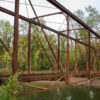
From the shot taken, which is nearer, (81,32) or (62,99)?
(62,99)

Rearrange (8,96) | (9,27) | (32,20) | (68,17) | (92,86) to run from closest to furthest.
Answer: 1. (8,96)
2. (68,17)
3. (32,20)
4. (92,86)
5. (9,27)

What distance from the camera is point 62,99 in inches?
439

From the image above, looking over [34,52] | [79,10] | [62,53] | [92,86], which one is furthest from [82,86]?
[79,10]

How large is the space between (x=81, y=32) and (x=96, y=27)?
3963 millimetres

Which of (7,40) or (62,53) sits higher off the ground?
(7,40)

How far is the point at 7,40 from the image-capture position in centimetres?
2038

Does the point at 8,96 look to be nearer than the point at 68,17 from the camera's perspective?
Yes

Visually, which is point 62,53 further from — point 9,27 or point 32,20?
point 32,20

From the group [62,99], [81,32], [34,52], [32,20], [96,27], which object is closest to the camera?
[32,20]

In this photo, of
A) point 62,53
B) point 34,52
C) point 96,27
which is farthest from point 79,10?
point 34,52

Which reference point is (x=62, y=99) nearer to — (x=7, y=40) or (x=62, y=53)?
(x=62, y=53)

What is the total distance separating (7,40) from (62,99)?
1264cm

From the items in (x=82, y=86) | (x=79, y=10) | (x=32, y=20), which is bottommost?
(x=82, y=86)

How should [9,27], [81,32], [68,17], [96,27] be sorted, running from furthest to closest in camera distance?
1. [96,27]
2. [81,32]
3. [9,27]
4. [68,17]
